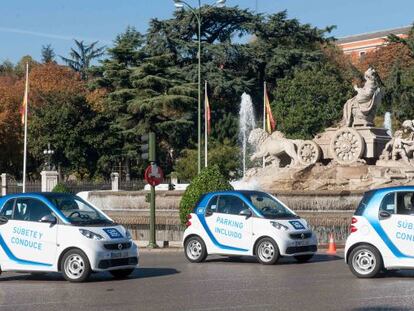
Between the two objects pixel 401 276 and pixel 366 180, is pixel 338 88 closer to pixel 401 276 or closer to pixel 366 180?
pixel 366 180

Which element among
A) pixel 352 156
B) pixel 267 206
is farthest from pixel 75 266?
pixel 352 156

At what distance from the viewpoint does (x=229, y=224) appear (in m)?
18.1

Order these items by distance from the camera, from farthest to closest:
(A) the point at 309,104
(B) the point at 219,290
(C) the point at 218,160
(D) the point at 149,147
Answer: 1. (A) the point at 309,104
2. (C) the point at 218,160
3. (D) the point at 149,147
4. (B) the point at 219,290

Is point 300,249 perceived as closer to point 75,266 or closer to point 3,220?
point 75,266

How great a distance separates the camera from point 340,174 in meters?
32.7

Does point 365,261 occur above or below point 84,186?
below

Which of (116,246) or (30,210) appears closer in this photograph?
(116,246)

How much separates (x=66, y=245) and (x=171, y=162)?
58.9 metres

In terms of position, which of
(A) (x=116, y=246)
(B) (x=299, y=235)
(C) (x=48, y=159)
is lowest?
(A) (x=116, y=246)

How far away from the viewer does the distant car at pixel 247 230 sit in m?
17.6

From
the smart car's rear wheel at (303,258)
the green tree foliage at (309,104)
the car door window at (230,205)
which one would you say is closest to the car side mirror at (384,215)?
the smart car's rear wheel at (303,258)

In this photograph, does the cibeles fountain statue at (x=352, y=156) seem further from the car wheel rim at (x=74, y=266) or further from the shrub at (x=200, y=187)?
the car wheel rim at (x=74, y=266)

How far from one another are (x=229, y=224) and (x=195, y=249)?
3.44 ft

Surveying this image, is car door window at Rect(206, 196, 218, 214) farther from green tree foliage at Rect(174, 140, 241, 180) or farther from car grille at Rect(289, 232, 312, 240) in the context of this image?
green tree foliage at Rect(174, 140, 241, 180)
